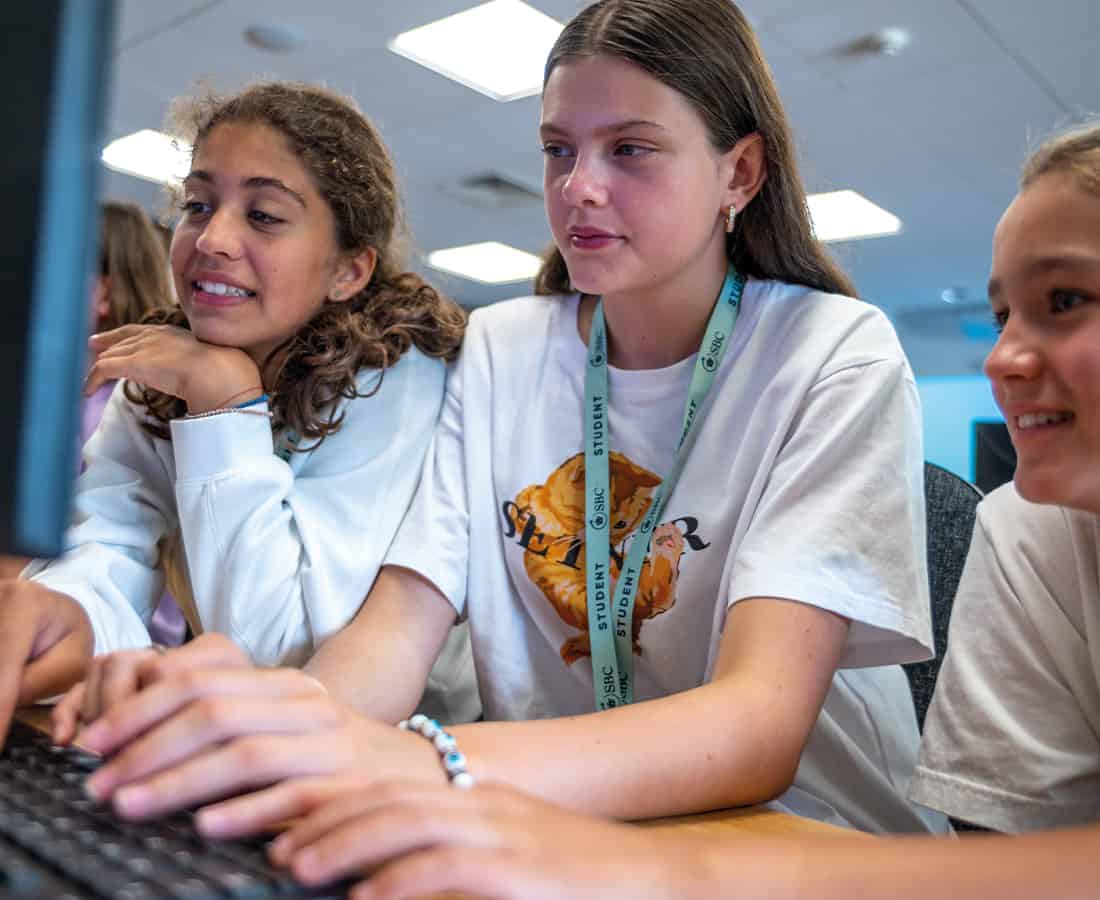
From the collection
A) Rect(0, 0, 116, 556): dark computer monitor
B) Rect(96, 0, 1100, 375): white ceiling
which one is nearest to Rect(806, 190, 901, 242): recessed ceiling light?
Rect(96, 0, 1100, 375): white ceiling

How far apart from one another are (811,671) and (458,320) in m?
0.68

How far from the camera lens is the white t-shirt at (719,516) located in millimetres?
833

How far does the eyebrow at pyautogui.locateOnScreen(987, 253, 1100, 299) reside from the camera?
2.36 ft

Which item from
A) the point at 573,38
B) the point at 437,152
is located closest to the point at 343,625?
the point at 573,38

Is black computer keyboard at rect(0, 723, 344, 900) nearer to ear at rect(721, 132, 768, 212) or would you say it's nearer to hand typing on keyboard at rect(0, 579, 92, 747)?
hand typing on keyboard at rect(0, 579, 92, 747)

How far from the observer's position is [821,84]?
416 centimetres

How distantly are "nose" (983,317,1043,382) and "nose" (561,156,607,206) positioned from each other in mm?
395

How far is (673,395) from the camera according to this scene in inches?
40.5

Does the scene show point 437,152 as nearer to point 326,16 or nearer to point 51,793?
point 326,16

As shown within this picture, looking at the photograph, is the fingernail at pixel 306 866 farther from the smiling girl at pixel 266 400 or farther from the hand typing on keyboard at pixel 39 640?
the smiling girl at pixel 266 400

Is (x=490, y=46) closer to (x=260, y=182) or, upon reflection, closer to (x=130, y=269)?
(x=130, y=269)

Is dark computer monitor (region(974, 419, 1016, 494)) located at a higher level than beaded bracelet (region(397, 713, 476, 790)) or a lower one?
higher

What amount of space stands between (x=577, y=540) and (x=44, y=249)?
2.34 feet

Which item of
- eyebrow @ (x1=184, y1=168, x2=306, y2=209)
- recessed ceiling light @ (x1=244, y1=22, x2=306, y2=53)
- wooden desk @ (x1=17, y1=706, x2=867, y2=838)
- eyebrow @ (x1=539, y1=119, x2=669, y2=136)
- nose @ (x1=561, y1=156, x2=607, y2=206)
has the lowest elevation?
wooden desk @ (x1=17, y1=706, x2=867, y2=838)
